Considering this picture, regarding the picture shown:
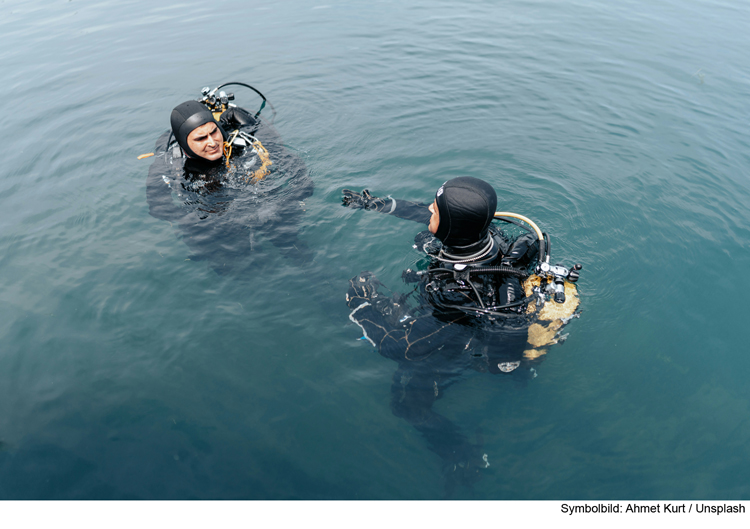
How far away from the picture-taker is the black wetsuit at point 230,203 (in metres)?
5.58

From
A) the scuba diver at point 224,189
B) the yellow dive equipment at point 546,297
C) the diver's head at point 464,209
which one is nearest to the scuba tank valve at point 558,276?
the yellow dive equipment at point 546,297

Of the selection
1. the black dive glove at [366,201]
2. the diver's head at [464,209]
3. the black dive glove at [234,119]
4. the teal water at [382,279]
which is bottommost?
the teal water at [382,279]

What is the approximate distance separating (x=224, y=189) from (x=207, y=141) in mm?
719

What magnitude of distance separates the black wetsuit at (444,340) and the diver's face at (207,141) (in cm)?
339

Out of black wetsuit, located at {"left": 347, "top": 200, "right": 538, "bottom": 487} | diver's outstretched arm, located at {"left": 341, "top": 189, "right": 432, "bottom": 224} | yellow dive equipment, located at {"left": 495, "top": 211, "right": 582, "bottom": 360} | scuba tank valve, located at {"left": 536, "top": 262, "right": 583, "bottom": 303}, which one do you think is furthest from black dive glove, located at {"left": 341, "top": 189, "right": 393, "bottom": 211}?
scuba tank valve, located at {"left": 536, "top": 262, "right": 583, "bottom": 303}

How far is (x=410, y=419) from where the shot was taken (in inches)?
150

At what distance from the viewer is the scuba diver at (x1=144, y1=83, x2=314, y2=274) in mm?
5629

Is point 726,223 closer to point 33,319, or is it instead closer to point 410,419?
point 410,419

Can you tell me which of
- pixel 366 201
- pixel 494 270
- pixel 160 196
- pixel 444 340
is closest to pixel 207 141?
pixel 160 196

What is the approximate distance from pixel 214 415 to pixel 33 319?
287 centimetres

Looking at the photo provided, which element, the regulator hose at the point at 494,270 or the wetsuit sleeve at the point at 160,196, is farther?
the wetsuit sleeve at the point at 160,196

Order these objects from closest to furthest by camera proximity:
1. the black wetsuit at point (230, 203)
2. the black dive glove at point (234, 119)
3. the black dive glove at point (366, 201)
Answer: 1. the black dive glove at point (366, 201)
2. the black wetsuit at point (230, 203)
3. the black dive glove at point (234, 119)

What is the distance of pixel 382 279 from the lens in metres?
5.12

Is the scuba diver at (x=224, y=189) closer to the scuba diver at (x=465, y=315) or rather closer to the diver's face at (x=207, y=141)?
the diver's face at (x=207, y=141)
